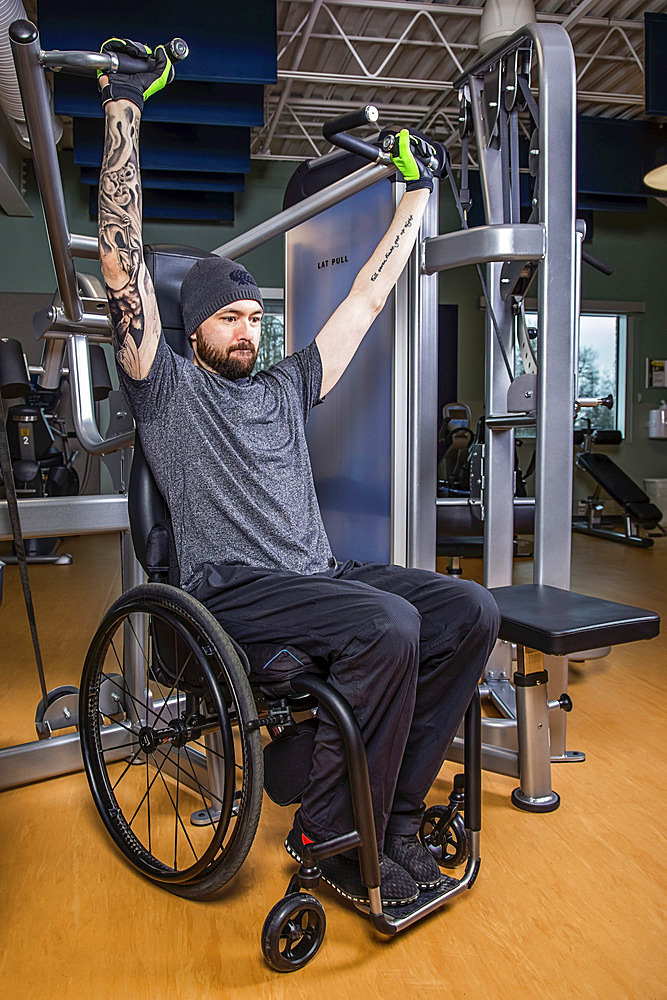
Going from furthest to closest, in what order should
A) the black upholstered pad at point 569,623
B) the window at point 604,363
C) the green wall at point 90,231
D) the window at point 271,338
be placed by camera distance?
1. the window at point 604,363
2. the window at point 271,338
3. the green wall at point 90,231
4. the black upholstered pad at point 569,623

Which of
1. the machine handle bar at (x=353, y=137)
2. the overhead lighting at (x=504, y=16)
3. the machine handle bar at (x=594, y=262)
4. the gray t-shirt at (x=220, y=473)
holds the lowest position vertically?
the gray t-shirt at (x=220, y=473)

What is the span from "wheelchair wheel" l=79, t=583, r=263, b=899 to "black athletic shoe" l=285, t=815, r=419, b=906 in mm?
113

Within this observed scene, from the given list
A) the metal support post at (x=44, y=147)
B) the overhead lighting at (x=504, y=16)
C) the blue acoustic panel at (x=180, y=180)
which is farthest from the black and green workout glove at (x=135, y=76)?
the blue acoustic panel at (x=180, y=180)

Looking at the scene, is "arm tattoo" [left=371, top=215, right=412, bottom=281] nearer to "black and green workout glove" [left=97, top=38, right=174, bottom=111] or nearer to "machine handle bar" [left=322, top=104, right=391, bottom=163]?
"machine handle bar" [left=322, top=104, right=391, bottom=163]

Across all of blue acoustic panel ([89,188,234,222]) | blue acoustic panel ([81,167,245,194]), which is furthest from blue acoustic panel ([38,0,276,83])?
blue acoustic panel ([89,188,234,222])

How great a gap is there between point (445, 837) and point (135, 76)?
1.49 m

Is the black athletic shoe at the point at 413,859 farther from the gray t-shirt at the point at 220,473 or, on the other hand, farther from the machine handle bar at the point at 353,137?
the machine handle bar at the point at 353,137

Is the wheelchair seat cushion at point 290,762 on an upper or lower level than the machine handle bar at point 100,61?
lower

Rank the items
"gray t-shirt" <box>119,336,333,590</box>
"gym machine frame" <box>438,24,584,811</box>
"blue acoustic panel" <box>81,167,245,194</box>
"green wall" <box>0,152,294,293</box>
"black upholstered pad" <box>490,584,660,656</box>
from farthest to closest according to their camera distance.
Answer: "green wall" <box>0,152,294,293</box> → "blue acoustic panel" <box>81,167,245,194</box> → "gym machine frame" <box>438,24,584,811</box> → "gray t-shirt" <box>119,336,333,590</box> → "black upholstered pad" <box>490,584,660,656</box>

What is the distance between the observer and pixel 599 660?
3.08 metres

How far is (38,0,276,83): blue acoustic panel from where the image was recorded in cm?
438

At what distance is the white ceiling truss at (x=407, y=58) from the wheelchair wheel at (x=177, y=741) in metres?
5.11

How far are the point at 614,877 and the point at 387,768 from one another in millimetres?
598

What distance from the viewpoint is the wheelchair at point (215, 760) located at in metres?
1.22
